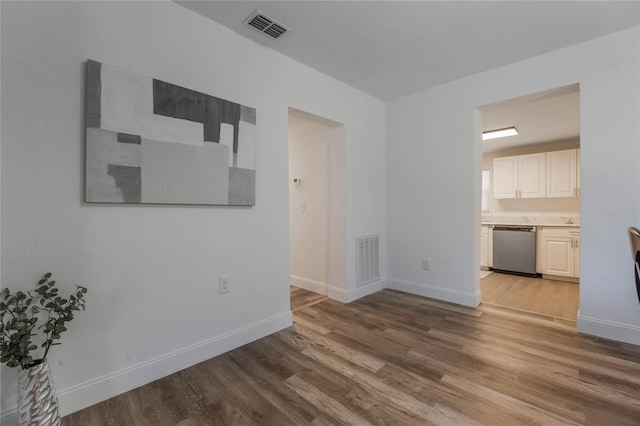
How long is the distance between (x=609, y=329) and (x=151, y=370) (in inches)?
133

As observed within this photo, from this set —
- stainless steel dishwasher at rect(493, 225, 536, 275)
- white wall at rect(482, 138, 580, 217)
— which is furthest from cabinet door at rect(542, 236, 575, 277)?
white wall at rect(482, 138, 580, 217)

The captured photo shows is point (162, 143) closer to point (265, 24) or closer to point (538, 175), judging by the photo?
point (265, 24)

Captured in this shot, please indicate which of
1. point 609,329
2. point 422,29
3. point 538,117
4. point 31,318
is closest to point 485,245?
point 538,117

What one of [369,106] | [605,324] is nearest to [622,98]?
[605,324]

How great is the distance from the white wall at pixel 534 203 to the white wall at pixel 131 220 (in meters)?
4.83

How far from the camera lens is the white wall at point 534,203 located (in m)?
4.83

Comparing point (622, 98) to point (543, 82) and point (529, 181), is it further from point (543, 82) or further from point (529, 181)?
point (529, 181)

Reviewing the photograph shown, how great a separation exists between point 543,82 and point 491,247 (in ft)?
9.98

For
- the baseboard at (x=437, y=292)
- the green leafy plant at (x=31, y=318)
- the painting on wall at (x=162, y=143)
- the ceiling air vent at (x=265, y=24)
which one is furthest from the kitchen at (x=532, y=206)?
the green leafy plant at (x=31, y=318)

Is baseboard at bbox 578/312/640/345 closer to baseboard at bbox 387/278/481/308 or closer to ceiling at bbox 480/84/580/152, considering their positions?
baseboard at bbox 387/278/481/308

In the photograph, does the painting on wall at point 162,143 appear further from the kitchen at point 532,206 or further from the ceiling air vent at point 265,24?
the kitchen at point 532,206

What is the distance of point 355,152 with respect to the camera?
323 centimetres

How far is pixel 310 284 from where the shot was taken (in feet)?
11.7

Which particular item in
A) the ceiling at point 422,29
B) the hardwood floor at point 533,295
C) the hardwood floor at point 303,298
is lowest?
the hardwood floor at point 303,298
